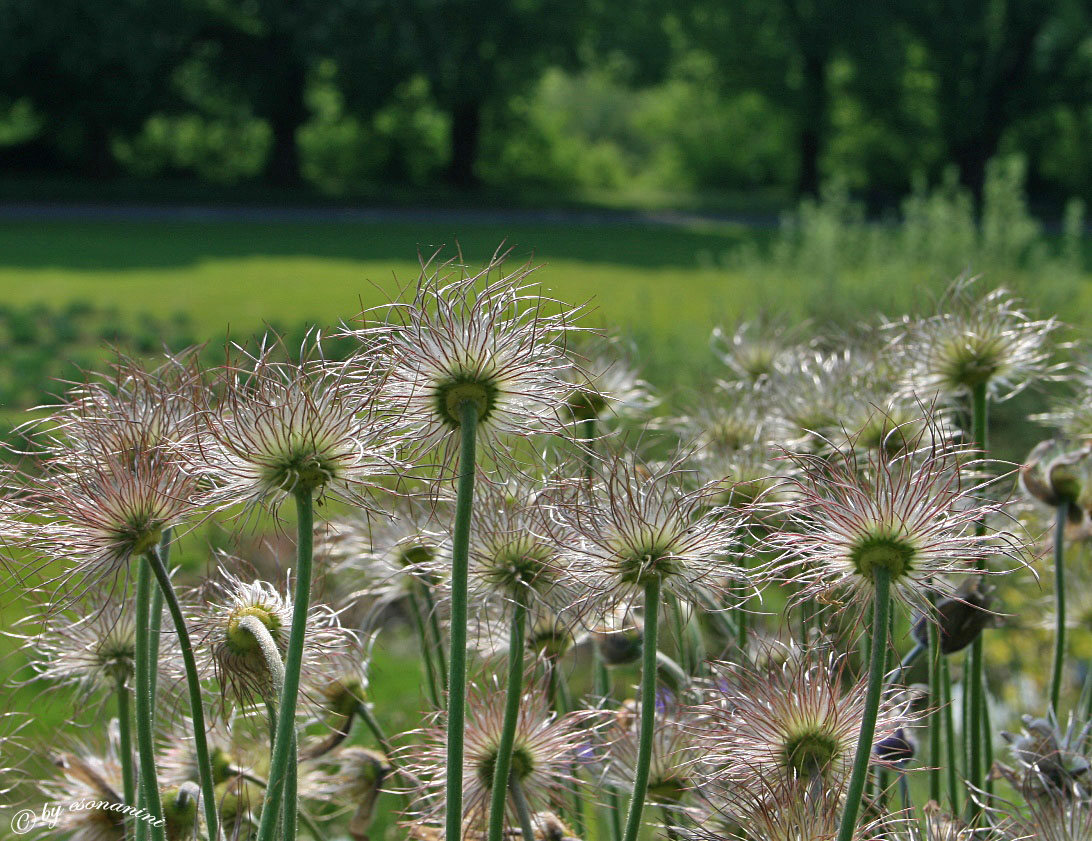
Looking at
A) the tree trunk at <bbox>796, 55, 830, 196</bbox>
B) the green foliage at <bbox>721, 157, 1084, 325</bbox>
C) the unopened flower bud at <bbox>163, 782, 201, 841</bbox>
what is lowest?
the unopened flower bud at <bbox>163, 782, 201, 841</bbox>

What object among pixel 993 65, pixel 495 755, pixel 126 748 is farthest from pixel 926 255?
pixel 993 65

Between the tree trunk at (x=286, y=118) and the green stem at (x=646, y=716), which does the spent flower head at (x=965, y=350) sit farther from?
the tree trunk at (x=286, y=118)

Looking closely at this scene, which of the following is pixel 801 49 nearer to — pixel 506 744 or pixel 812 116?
pixel 812 116

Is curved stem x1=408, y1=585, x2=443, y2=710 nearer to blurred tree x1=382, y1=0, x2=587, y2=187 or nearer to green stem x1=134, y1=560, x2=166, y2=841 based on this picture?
green stem x1=134, y1=560, x2=166, y2=841

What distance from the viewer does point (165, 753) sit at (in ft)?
5.31

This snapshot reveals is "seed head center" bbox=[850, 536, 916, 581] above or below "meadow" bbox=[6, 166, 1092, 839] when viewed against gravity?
below

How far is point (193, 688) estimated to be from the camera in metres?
1.19

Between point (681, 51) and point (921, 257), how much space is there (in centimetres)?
2482

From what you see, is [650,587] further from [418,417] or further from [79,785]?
[79,785]

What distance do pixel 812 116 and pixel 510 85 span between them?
29.9ft

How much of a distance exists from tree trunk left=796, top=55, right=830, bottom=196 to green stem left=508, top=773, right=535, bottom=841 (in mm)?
34918

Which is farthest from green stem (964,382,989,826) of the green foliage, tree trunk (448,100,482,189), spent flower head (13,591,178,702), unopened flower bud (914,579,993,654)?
tree trunk (448,100,482,189)

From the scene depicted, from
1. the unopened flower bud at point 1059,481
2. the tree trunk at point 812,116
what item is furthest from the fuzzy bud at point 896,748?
the tree trunk at point 812,116

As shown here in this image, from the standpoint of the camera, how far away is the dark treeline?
1112 inches
